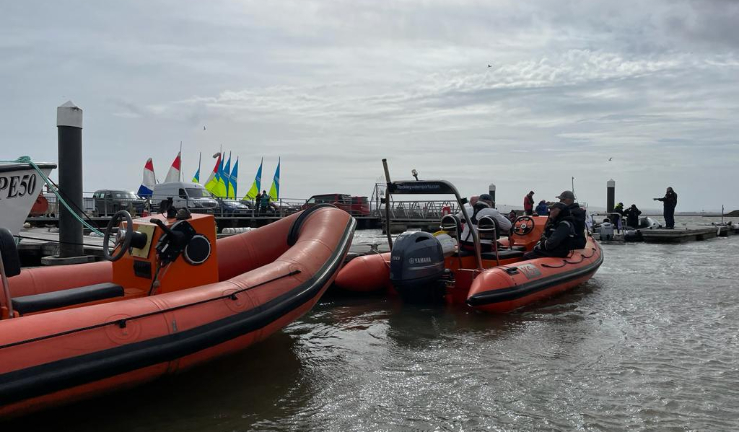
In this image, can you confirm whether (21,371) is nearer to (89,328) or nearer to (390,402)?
(89,328)

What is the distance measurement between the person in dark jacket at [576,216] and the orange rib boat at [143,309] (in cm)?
385

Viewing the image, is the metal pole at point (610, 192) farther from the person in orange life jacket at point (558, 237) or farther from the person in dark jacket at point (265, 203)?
the person in orange life jacket at point (558, 237)

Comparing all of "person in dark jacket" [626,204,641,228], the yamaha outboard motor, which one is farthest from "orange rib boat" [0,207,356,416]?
"person in dark jacket" [626,204,641,228]

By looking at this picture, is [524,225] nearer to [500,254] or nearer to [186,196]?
[500,254]

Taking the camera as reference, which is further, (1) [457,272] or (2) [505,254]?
(2) [505,254]

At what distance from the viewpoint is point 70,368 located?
3.36m

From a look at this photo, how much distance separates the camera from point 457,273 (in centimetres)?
705

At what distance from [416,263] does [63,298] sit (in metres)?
3.77

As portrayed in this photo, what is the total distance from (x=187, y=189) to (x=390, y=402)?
22761 millimetres

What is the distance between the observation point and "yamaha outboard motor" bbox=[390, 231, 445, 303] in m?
6.70

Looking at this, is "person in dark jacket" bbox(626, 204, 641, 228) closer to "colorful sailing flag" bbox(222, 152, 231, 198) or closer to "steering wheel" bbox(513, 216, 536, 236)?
"steering wheel" bbox(513, 216, 536, 236)

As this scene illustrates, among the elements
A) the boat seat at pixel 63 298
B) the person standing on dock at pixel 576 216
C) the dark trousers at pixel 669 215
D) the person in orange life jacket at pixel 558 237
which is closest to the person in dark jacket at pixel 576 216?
the person standing on dock at pixel 576 216

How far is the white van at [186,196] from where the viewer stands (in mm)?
23312

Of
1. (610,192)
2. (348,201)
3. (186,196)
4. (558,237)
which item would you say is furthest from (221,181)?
(558,237)
